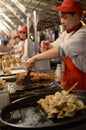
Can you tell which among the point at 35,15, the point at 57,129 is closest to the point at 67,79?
the point at 57,129

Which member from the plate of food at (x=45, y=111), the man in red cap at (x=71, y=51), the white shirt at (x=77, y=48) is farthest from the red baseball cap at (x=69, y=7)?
the plate of food at (x=45, y=111)

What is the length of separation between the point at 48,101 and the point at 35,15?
5689 millimetres

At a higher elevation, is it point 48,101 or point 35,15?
point 35,15

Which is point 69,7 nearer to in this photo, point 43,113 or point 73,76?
point 73,76

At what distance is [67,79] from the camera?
3484 millimetres

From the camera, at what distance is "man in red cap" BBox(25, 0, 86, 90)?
318 centimetres

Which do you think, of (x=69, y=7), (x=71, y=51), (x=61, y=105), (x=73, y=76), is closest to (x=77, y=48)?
(x=71, y=51)

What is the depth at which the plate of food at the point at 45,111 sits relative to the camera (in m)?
2.10

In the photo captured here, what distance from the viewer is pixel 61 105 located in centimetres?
226

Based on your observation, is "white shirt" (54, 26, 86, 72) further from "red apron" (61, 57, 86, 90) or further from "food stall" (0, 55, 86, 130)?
"food stall" (0, 55, 86, 130)

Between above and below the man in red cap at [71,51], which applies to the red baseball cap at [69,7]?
above

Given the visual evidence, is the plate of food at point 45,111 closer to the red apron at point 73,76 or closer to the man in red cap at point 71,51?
the man in red cap at point 71,51

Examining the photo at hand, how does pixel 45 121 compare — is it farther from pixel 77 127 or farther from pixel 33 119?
pixel 77 127

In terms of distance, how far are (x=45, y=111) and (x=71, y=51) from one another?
3.54ft
